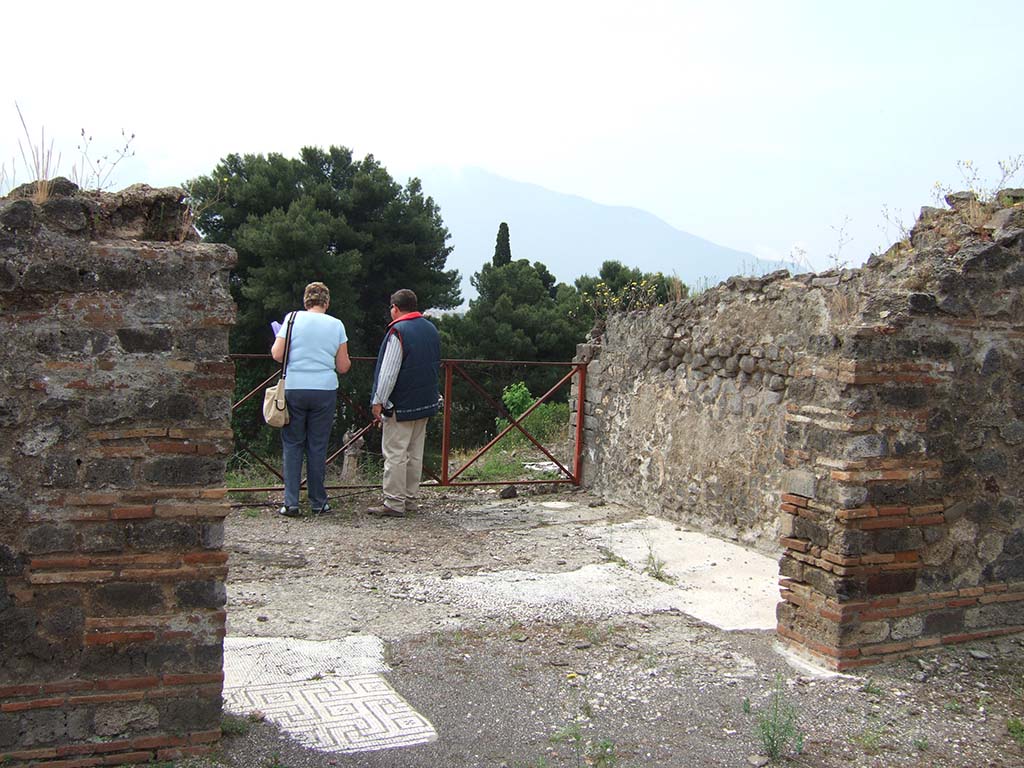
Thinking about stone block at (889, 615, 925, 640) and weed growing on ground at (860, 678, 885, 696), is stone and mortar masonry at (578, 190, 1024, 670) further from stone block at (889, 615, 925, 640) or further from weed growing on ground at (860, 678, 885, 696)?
weed growing on ground at (860, 678, 885, 696)

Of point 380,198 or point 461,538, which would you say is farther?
point 380,198

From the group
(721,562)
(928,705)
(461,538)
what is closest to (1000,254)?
(928,705)

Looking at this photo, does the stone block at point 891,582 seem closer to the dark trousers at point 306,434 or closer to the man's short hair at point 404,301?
the dark trousers at point 306,434

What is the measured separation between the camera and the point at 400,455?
6.98m

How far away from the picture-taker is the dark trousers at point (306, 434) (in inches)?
254

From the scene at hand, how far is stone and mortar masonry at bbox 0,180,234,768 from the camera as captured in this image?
9.30ft

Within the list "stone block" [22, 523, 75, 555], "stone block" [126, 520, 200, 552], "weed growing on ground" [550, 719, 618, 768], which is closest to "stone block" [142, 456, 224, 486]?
"stone block" [126, 520, 200, 552]

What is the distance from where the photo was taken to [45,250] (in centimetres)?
284

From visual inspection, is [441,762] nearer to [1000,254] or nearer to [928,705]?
[928,705]

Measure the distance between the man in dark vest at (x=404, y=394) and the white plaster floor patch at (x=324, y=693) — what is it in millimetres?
2771

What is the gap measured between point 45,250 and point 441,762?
217 cm

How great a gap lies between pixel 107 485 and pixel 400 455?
4105mm

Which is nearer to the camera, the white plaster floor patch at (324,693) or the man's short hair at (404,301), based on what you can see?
the white plaster floor patch at (324,693)

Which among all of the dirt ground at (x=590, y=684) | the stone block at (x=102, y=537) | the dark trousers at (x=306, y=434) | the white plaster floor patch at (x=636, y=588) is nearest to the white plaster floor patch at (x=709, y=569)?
the white plaster floor patch at (x=636, y=588)
